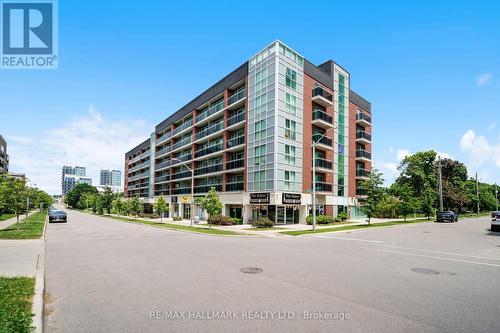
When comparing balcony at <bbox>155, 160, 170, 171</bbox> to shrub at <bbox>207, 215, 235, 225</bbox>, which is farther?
balcony at <bbox>155, 160, 170, 171</bbox>

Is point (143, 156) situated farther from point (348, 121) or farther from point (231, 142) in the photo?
point (348, 121)

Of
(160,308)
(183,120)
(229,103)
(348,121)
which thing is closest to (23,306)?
(160,308)

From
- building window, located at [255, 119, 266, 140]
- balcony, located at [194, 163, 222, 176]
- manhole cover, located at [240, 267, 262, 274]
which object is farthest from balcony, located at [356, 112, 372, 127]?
manhole cover, located at [240, 267, 262, 274]

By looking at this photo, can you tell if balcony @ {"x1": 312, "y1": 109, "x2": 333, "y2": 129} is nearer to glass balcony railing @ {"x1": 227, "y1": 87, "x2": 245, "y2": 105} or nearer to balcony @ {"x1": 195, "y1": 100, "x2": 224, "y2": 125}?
glass balcony railing @ {"x1": 227, "y1": 87, "x2": 245, "y2": 105}

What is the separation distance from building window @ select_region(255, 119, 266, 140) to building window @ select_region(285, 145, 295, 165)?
127 inches

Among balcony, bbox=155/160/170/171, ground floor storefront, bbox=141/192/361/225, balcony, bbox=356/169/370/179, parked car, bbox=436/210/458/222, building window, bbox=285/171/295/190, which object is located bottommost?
parked car, bbox=436/210/458/222

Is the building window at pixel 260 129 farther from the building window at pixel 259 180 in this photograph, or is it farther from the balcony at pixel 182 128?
the balcony at pixel 182 128

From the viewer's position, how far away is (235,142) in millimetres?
40312

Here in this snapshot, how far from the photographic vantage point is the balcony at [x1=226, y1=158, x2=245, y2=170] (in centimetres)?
3897

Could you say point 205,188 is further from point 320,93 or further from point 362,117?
point 362,117

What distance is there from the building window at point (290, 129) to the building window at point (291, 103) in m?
1.33

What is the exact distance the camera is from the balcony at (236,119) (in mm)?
39188

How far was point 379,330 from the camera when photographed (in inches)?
206

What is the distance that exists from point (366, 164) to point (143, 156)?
57.6 metres
